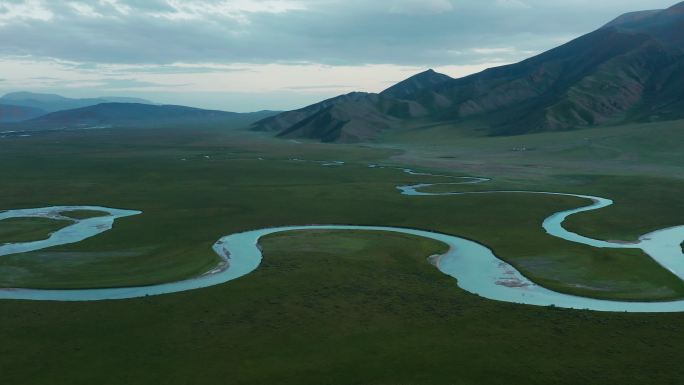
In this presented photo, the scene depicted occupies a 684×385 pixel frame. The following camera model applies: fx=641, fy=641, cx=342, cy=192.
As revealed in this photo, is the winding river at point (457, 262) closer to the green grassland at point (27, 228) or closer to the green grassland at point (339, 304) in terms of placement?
the green grassland at point (27, 228)

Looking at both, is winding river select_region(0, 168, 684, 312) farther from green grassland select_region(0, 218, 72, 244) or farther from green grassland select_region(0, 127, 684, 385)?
green grassland select_region(0, 127, 684, 385)

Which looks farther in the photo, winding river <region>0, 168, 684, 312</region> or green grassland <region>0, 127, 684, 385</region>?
winding river <region>0, 168, 684, 312</region>

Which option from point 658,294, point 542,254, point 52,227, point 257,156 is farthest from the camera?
point 257,156

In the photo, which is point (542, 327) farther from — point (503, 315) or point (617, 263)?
point (617, 263)

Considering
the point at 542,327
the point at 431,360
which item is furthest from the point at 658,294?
the point at 431,360

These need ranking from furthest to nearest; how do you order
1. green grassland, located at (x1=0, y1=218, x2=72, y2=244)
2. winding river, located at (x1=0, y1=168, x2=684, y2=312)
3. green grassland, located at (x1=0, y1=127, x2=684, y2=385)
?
green grassland, located at (x1=0, y1=218, x2=72, y2=244) < winding river, located at (x1=0, y1=168, x2=684, y2=312) < green grassland, located at (x1=0, y1=127, x2=684, y2=385)

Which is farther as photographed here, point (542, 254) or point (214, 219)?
point (214, 219)

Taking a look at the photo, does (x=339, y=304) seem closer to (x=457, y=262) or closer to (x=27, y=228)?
(x=457, y=262)

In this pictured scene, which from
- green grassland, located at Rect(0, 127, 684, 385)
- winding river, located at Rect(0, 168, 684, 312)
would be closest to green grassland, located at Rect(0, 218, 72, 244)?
winding river, located at Rect(0, 168, 684, 312)
